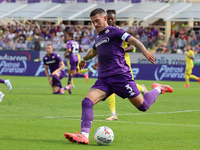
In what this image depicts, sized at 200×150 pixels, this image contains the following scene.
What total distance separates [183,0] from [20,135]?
116 ft

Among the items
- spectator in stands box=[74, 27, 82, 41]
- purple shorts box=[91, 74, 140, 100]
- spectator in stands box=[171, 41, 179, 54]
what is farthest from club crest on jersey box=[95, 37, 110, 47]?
spectator in stands box=[74, 27, 82, 41]

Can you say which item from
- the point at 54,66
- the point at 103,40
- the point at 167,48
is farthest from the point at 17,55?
the point at 103,40

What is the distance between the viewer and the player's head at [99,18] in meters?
7.78

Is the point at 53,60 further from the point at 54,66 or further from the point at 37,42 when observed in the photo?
the point at 37,42

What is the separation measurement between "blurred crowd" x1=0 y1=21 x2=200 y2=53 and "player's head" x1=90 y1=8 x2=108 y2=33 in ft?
75.4

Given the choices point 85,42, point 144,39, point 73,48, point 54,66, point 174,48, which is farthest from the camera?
point 85,42

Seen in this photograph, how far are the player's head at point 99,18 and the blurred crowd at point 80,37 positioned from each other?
Result: 2300 centimetres

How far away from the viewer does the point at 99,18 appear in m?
7.80

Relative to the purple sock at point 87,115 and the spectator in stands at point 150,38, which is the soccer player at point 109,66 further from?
the spectator in stands at point 150,38

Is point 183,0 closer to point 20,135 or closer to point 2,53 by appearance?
point 2,53

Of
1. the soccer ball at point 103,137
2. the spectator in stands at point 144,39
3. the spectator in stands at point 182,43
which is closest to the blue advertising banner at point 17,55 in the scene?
the spectator in stands at point 144,39

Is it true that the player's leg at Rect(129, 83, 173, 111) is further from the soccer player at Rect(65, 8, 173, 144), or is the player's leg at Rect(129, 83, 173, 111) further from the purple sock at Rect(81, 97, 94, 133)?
the purple sock at Rect(81, 97, 94, 133)

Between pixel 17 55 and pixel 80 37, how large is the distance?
15.9 ft

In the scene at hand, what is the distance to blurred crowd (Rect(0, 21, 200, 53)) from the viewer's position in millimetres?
32875
